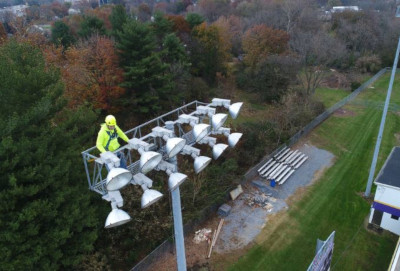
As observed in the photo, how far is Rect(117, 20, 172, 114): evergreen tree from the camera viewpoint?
22.5m

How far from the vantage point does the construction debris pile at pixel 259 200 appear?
1720 centimetres

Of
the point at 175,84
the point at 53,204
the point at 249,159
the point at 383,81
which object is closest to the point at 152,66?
the point at 175,84

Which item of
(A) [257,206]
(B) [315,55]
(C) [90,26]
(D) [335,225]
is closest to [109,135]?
(A) [257,206]

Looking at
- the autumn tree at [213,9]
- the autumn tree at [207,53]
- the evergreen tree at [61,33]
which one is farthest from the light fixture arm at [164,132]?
the autumn tree at [213,9]

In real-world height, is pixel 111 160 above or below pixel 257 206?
above

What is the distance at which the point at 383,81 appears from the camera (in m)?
41.7

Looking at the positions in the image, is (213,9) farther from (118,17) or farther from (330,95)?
(118,17)

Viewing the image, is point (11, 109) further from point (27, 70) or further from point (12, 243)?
point (12, 243)

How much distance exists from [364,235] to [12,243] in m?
15.2

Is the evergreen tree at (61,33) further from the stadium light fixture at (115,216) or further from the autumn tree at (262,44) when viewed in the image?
the stadium light fixture at (115,216)

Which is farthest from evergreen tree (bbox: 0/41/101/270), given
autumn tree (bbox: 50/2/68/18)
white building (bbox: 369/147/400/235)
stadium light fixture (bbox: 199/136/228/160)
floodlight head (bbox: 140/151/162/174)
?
autumn tree (bbox: 50/2/68/18)

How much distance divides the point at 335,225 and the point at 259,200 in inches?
165

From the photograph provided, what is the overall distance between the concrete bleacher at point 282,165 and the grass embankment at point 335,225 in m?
1.85

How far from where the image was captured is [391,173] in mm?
14695
